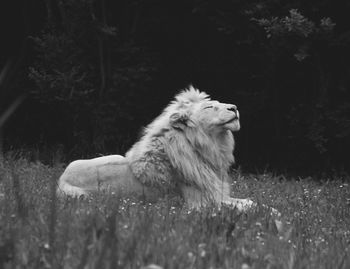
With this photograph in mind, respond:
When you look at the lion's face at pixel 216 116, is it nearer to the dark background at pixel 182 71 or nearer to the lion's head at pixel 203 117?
the lion's head at pixel 203 117

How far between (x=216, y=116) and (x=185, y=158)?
22.2 inches

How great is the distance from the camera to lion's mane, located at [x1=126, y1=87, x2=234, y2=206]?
23.6 ft

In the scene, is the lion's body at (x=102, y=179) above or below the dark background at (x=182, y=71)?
below

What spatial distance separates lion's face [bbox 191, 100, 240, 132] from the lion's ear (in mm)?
80

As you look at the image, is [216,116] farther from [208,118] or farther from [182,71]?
[182,71]

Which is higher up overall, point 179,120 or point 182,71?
point 182,71

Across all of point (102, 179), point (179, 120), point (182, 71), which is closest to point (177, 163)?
point (179, 120)

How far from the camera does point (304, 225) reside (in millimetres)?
5793

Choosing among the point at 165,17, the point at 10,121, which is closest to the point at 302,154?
the point at 165,17

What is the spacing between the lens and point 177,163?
7.21 meters

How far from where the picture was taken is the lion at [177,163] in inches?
283

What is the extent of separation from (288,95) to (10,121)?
678 cm

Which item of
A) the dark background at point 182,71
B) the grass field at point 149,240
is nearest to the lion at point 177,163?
the grass field at point 149,240

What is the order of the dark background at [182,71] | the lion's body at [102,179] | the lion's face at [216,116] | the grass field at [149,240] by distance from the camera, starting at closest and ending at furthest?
the grass field at [149,240] < the lion's body at [102,179] < the lion's face at [216,116] < the dark background at [182,71]
